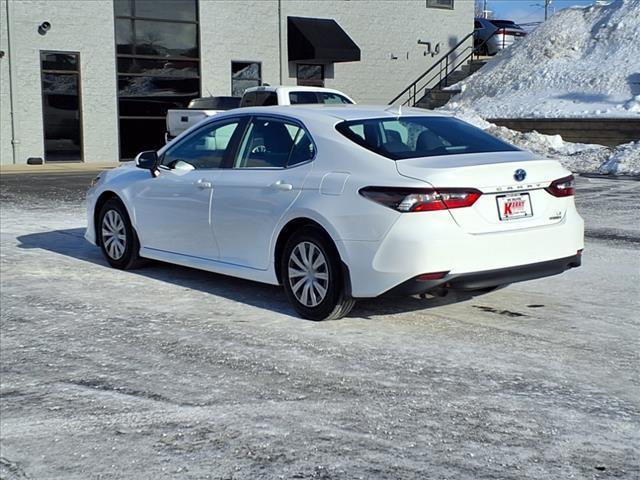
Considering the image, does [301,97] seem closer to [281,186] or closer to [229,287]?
[229,287]

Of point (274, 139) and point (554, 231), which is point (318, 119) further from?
point (554, 231)

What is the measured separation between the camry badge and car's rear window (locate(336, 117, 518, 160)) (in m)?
0.44

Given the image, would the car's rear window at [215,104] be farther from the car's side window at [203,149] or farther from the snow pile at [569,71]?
the car's side window at [203,149]

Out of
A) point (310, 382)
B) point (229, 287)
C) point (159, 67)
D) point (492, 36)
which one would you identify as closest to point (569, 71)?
point (492, 36)

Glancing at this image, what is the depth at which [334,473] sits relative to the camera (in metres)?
3.80

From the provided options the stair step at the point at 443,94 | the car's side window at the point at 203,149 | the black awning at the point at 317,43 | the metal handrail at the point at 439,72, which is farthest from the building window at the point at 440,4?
the car's side window at the point at 203,149

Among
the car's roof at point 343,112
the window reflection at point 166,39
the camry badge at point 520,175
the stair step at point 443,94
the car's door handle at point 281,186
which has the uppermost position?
the window reflection at point 166,39

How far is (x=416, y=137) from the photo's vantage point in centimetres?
658

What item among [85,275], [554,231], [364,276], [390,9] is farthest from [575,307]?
[390,9]

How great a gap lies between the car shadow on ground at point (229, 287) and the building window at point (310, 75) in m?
21.5

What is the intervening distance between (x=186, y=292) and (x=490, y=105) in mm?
21010

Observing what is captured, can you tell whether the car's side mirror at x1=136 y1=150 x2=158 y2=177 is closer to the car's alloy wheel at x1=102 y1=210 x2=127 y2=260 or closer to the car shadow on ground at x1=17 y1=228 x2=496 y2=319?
the car's alloy wheel at x1=102 y1=210 x2=127 y2=260

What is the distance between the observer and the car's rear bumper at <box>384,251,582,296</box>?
5859mm

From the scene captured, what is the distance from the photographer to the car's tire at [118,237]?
27.5 feet
